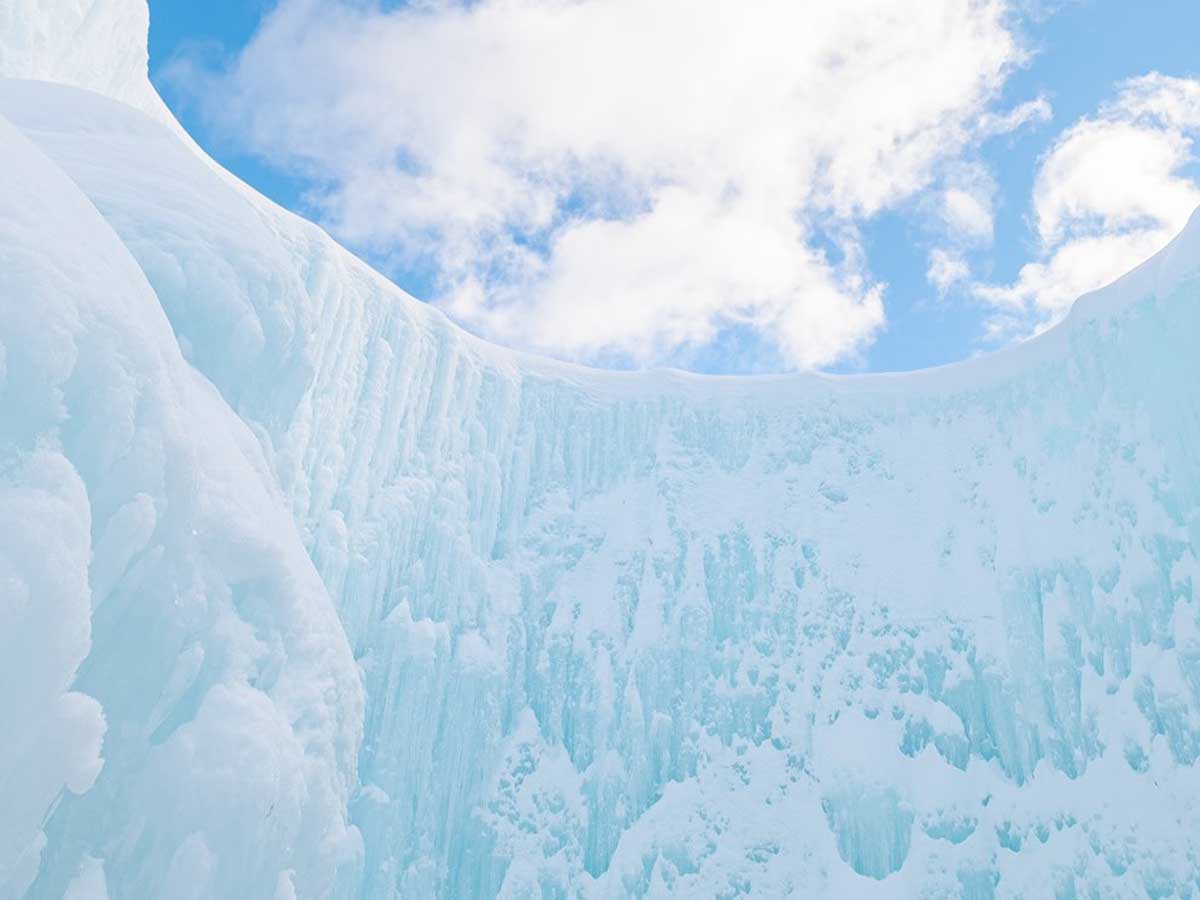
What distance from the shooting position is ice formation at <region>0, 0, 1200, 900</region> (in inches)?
282

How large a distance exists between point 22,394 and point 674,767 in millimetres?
19047

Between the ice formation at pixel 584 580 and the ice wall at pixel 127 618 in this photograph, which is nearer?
the ice wall at pixel 127 618

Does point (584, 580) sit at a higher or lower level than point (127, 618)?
higher

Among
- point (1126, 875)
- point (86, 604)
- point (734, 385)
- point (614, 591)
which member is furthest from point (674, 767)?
point (86, 604)

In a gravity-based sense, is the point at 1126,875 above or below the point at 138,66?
below

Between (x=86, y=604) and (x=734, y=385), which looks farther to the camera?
(x=734, y=385)

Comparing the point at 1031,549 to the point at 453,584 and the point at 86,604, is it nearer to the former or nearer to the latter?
the point at 453,584

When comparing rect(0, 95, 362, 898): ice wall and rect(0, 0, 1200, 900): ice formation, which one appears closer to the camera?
rect(0, 95, 362, 898): ice wall

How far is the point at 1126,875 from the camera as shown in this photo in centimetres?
1961

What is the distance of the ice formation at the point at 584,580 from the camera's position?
717 cm

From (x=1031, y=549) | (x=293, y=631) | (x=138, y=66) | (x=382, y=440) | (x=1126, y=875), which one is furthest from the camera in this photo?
(x=1031, y=549)

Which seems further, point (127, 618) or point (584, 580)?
point (584, 580)

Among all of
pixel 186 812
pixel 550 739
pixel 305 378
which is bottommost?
pixel 186 812

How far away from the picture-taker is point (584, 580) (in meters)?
25.1
